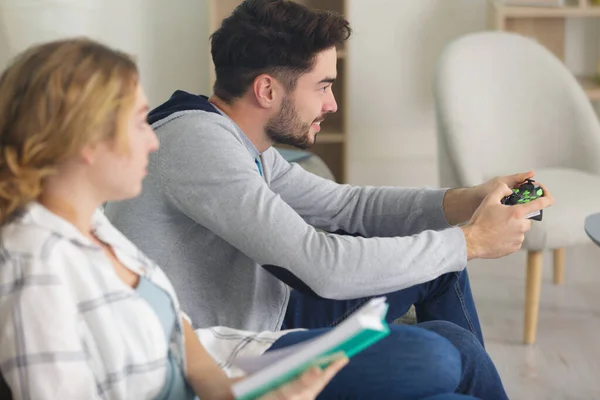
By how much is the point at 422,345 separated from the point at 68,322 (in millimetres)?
528

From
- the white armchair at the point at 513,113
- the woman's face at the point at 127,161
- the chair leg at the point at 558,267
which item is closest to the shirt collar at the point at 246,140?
the woman's face at the point at 127,161

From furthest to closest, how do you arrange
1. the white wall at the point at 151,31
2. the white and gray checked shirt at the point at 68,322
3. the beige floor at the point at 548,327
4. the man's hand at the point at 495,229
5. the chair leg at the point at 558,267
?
1. the white wall at the point at 151,31
2. the chair leg at the point at 558,267
3. the beige floor at the point at 548,327
4. the man's hand at the point at 495,229
5. the white and gray checked shirt at the point at 68,322

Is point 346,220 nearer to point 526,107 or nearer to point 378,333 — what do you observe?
point 378,333

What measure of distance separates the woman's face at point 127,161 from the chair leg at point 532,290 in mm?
1561

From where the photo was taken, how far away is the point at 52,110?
89 cm

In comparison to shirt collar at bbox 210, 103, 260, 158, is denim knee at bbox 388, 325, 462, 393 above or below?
below

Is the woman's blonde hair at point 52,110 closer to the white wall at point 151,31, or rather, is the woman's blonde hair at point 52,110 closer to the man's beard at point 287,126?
the man's beard at point 287,126

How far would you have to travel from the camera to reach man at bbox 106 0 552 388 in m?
1.30

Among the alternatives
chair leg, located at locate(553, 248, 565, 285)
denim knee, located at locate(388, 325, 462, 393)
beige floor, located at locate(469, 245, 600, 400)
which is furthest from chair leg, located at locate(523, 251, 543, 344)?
denim knee, located at locate(388, 325, 462, 393)

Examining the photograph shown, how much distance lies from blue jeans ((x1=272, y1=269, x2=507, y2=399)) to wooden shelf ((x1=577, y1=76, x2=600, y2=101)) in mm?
1681

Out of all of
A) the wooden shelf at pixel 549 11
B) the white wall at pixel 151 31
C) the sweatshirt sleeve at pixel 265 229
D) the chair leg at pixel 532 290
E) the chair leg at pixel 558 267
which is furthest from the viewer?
the white wall at pixel 151 31

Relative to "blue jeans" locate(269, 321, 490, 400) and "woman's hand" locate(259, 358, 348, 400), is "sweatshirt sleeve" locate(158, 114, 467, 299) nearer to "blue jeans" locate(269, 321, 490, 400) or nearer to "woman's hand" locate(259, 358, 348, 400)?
"blue jeans" locate(269, 321, 490, 400)

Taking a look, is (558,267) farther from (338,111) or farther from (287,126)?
(287,126)

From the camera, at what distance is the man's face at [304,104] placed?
1518mm
